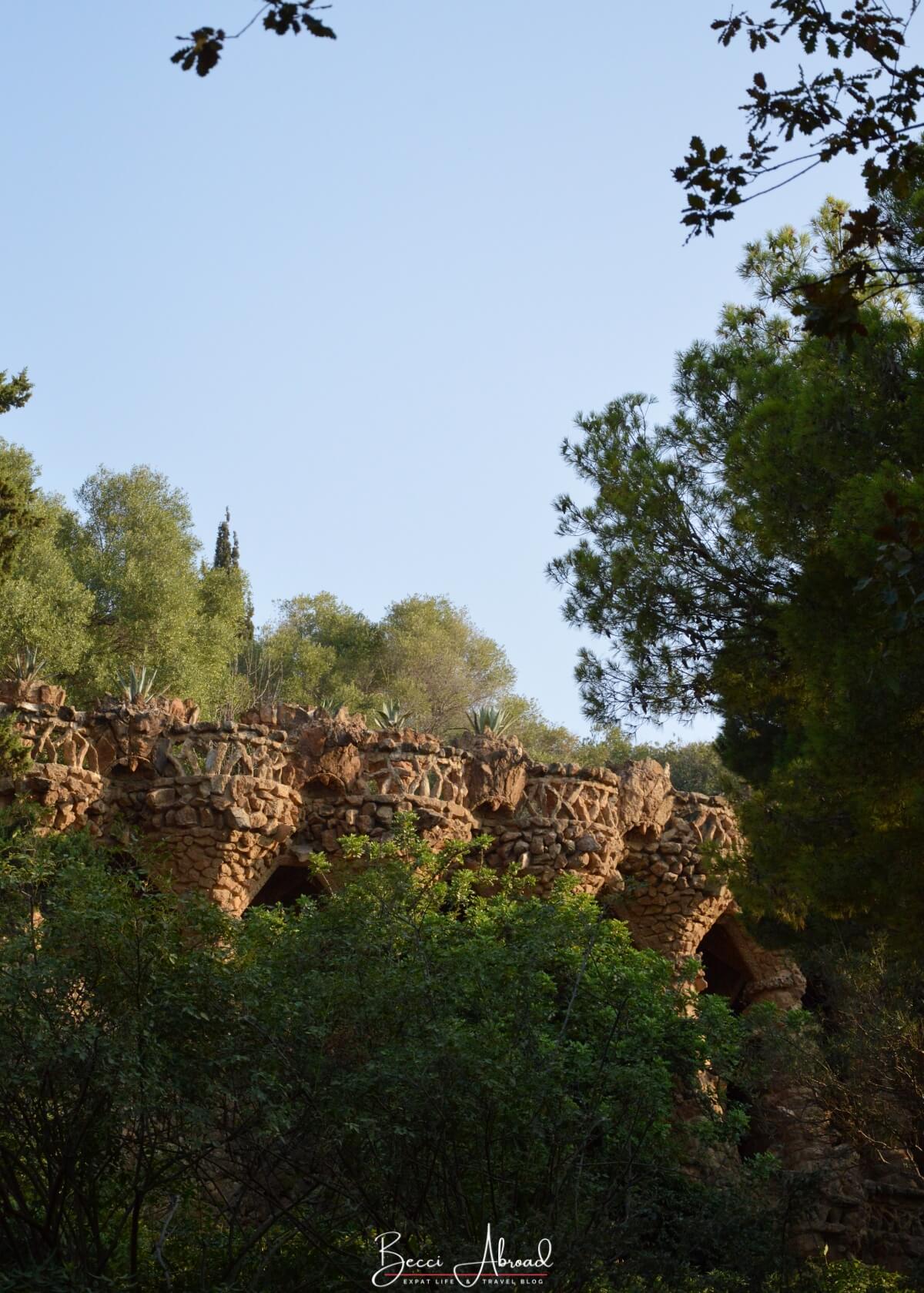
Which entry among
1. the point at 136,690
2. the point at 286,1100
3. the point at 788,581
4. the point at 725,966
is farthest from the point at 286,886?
the point at 286,1100

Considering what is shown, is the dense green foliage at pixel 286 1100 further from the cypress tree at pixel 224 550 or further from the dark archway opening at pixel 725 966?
the cypress tree at pixel 224 550

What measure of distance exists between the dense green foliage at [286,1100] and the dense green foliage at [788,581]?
1968 millimetres

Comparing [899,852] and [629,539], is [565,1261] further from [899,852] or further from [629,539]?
[629,539]

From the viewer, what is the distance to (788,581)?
9.18m

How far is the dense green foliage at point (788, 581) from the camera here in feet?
25.6

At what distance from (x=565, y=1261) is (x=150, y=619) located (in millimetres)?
21420

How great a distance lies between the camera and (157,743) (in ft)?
45.6

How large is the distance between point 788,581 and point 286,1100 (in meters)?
4.86

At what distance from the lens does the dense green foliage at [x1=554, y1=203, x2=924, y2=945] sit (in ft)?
25.6

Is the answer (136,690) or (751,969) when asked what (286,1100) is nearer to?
(136,690)

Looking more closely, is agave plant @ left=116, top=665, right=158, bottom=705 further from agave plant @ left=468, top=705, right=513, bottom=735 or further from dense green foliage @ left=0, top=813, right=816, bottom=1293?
dense green foliage @ left=0, top=813, right=816, bottom=1293

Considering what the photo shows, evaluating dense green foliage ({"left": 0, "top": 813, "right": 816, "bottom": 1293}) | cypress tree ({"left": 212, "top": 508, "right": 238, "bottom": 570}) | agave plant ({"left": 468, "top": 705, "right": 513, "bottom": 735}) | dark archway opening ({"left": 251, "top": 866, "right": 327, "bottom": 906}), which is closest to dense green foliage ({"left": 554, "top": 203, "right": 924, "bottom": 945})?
dense green foliage ({"left": 0, "top": 813, "right": 816, "bottom": 1293})

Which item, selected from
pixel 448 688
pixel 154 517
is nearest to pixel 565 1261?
pixel 154 517

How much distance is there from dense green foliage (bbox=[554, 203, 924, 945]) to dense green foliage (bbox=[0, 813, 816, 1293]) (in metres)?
1.97
